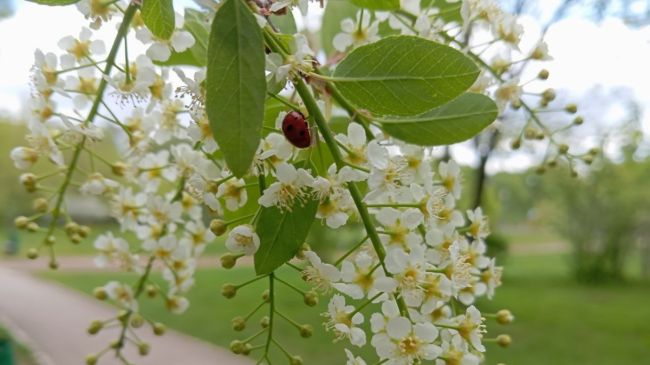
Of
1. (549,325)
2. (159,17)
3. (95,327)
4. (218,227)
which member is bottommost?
(549,325)

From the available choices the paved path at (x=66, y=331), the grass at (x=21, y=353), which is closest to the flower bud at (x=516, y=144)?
the paved path at (x=66, y=331)

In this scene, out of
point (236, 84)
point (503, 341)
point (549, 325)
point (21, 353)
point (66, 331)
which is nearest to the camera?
point (236, 84)

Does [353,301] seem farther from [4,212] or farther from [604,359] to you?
[4,212]

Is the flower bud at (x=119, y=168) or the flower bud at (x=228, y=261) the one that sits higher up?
the flower bud at (x=119, y=168)

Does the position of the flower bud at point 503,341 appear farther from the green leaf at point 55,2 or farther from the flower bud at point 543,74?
the green leaf at point 55,2

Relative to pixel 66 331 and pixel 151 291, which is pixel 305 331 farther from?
pixel 66 331

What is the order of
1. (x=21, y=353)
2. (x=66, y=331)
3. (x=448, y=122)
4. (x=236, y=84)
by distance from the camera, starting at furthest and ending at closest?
(x=66, y=331)
(x=21, y=353)
(x=448, y=122)
(x=236, y=84)

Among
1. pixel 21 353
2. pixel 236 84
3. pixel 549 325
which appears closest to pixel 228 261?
pixel 236 84
